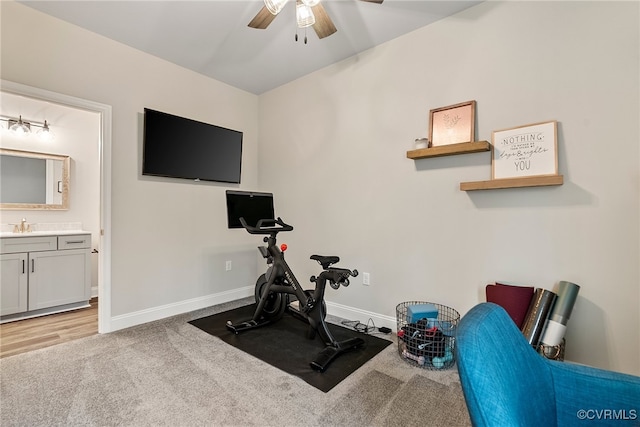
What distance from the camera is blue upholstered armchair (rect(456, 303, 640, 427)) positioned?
0.69 meters

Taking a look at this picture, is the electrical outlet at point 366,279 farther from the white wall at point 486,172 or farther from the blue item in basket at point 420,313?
the blue item in basket at point 420,313

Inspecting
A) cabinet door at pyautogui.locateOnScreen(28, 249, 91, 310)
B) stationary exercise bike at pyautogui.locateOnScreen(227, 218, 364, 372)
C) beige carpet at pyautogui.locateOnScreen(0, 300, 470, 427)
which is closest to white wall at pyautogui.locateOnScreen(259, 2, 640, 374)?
stationary exercise bike at pyautogui.locateOnScreen(227, 218, 364, 372)

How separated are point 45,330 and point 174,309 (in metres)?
1.13

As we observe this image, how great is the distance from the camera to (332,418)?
1.55 meters

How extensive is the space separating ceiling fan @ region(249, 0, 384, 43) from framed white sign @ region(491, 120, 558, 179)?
1298 millimetres

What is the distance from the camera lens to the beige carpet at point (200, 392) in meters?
1.55

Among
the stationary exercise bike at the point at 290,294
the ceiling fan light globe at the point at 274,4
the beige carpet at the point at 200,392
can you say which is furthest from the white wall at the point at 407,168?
the ceiling fan light globe at the point at 274,4

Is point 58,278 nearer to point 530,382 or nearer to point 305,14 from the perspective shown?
point 305,14

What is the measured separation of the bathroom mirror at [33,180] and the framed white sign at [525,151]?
4877mm

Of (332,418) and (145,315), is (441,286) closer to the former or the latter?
(332,418)

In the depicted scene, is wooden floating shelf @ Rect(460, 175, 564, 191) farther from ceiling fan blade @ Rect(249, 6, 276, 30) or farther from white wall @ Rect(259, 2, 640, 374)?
ceiling fan blade @ Rect(249, 6, 276, 30)

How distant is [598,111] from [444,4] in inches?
52.3

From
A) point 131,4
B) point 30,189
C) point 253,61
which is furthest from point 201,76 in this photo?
point 30,189

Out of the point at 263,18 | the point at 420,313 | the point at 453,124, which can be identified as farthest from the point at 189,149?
the point at 420,313
